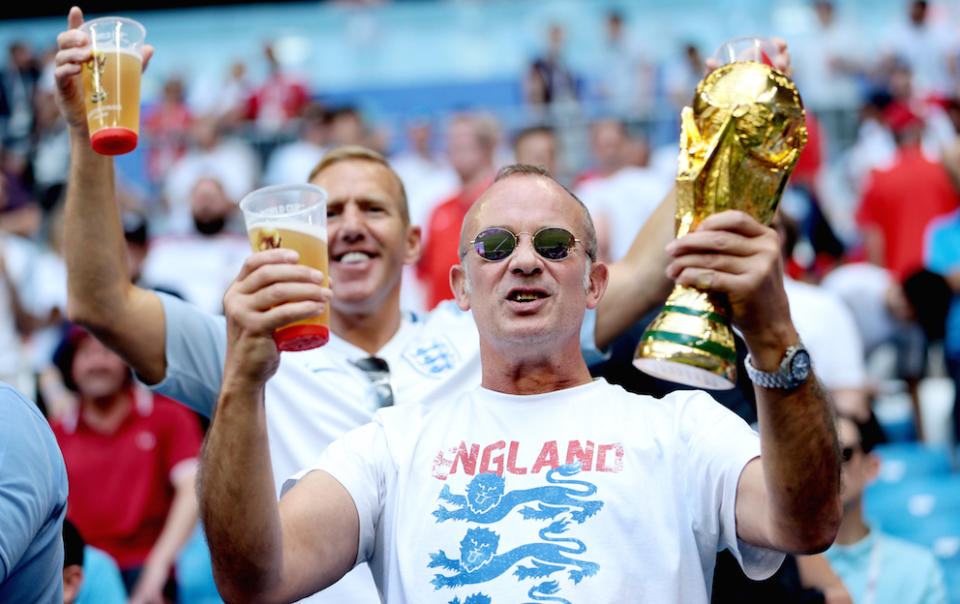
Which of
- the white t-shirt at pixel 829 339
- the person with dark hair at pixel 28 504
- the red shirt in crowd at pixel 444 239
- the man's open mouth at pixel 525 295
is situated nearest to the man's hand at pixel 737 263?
the man's open mouth at pixel 525 295

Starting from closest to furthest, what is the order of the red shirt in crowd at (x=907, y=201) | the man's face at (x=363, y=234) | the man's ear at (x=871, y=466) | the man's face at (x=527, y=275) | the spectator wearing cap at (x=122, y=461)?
the man's face at (x=527, y=275) → the man's face at (x=363, y=234) → the man's ear at (x=871, y=466) → the spectator wearing cap at (x=122, y=461) → the red shirt in crowd at (x=907, y=201)

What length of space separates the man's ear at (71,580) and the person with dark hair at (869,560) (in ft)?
8.08

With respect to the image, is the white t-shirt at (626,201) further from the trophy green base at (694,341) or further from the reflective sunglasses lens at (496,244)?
the trophy green base at (694,341)

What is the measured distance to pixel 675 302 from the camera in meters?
1.85

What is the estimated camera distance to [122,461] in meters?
4.75

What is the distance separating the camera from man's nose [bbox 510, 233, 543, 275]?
94.6 inches

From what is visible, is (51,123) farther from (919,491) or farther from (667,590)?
(667,590)

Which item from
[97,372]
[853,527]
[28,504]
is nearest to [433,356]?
[28,504]

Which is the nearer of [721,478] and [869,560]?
[721,478]

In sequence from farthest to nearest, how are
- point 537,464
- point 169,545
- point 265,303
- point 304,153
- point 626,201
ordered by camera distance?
point 304,153, point 626,201, point 169,545, point 537,464, point 265,303

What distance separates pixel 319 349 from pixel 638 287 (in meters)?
0.87

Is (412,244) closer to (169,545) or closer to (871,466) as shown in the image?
(169,545)

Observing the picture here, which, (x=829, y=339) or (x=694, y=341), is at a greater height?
(x=694, y=341)

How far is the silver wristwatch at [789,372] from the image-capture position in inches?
70.6
